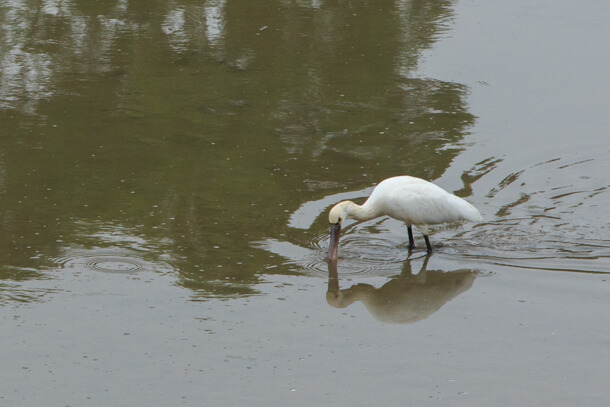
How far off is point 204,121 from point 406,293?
18.3 ft

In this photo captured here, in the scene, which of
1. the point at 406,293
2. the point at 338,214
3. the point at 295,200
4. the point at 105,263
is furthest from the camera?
the point at 295,200

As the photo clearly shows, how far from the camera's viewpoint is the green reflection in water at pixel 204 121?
11320 mm

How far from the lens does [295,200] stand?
1219 centimetres

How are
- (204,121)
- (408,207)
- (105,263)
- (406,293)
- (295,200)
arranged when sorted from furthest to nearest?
(204,121) → (295,200) → (408,207) → (105,263) → (406,293)

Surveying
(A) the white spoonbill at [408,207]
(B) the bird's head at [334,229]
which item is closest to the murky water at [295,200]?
(B) the bird's head at [334,229]

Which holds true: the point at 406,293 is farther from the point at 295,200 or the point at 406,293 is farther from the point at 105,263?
the point at 105,263

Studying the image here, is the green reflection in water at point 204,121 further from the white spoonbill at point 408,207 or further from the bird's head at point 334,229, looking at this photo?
the white spoonbill at point 408,207

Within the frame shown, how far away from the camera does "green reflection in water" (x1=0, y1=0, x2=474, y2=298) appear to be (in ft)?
37.1

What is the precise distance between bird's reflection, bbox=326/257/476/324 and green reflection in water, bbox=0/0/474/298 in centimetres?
73

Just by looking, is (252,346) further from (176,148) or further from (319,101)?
(319,101)

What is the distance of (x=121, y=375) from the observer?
834cm

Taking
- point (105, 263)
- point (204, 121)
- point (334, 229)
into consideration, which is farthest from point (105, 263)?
point (204, 121)

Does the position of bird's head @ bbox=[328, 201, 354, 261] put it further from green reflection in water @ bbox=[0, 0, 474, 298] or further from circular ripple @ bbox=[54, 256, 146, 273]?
circular ripple @ bbox=[54, 256, 146, 273]

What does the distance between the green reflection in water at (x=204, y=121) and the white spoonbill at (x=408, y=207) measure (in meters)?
0.63
